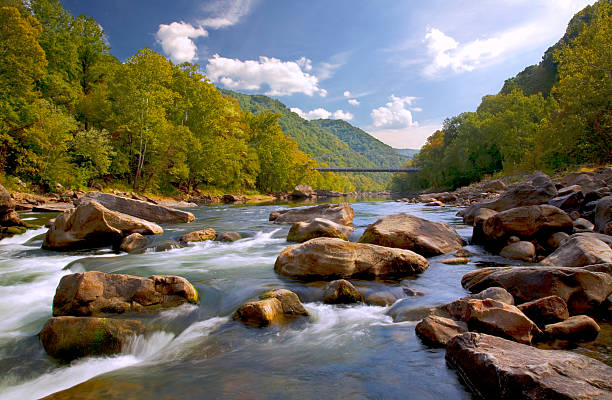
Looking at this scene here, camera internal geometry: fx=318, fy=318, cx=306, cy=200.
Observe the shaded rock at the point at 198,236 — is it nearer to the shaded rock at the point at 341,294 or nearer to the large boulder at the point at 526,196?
the shaded rock at the point at 341,294

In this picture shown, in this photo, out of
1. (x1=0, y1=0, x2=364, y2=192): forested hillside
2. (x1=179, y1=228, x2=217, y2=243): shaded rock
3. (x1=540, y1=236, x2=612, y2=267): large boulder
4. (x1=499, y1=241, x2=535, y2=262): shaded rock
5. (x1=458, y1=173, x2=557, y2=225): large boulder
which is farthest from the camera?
(x1=0, y1=0, x2=364, y2=192): forested hillside

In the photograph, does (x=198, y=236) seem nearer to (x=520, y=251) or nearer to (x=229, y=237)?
(x=229, y=237)

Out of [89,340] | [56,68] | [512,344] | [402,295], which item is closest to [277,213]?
[402,295]

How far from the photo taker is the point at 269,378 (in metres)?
3.29

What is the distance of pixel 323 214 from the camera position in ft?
43.9

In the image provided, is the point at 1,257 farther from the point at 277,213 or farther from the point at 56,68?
the point at 56,68

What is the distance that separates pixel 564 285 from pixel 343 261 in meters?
3.42

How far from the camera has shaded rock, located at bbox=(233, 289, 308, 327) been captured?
4.53 m

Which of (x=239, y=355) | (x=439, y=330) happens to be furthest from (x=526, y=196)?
(x=239, y=355)

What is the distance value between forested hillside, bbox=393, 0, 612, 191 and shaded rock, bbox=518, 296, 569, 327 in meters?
25.8

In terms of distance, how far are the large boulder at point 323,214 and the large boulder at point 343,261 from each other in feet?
19.0

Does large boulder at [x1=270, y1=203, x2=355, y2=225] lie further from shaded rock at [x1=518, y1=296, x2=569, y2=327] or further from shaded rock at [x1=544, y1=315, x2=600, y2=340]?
shaded rock at [x1=544, y1=315, x2=600, y2=340]

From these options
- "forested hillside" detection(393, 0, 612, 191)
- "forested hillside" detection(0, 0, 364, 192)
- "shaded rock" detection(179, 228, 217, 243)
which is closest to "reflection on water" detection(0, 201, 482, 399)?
"shaded rock" detection(179, 228, 217, 243)

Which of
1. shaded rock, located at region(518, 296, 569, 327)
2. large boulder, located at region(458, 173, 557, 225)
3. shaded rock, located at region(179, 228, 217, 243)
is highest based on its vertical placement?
large boulder, located at region(458, 173, 557, 225)
